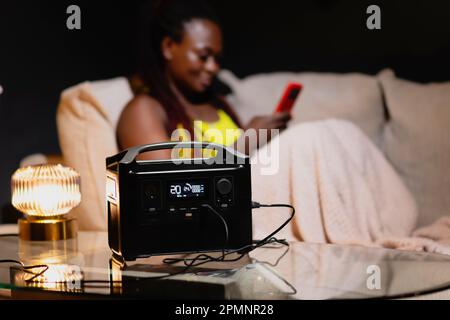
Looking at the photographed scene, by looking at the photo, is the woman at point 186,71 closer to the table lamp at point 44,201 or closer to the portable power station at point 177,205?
the table lamp at point 44,201

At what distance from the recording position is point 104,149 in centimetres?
205

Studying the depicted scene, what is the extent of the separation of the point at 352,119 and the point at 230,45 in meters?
0.50

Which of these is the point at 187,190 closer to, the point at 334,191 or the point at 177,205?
the point at 177,205

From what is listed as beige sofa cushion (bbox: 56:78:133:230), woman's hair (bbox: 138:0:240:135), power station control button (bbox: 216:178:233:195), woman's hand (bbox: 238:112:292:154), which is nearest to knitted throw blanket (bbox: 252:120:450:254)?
woman's hand (bbox: 238:112:292:154)

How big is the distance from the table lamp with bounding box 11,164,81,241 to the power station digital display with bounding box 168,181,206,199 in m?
0.45

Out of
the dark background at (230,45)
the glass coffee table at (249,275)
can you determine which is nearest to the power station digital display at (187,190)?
the glass coffee table at (249,275)

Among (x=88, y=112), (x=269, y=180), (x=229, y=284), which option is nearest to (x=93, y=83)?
(x=88, y=112)

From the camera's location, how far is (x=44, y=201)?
1534 mm

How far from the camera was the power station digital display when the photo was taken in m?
1.18

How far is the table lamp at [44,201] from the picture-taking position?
59.7 inches

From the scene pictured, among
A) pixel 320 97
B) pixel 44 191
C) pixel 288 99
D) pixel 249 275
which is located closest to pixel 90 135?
pixel 44 191

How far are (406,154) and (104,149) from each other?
944 millimetres

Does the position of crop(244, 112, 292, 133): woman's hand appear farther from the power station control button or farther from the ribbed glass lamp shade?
the power station control button
